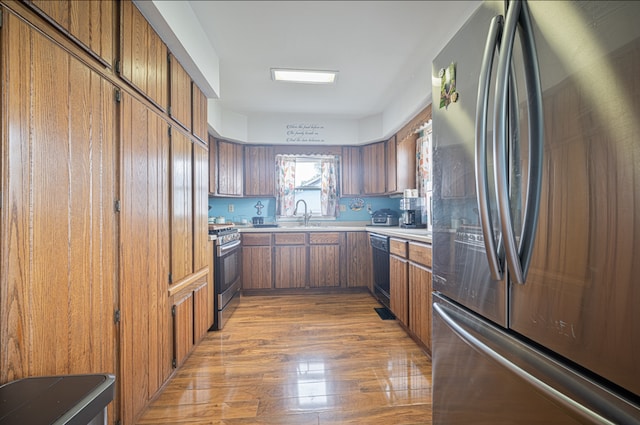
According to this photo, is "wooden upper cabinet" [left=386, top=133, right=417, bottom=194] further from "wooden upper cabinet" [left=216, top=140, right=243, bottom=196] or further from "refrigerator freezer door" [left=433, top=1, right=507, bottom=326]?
"refrigerator freezer door" [left=433, top=1, right=507, bottom=326]

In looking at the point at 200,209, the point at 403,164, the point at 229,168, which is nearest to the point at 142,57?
the point at 200,209

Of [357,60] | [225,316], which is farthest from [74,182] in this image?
[357,60]

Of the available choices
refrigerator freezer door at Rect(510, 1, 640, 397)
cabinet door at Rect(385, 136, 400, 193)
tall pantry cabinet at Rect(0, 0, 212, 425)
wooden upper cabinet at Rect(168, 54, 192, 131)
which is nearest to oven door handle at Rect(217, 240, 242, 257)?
tall pantry cabinet at Rect(0, 0, 212, 425)

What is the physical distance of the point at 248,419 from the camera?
4.90ft

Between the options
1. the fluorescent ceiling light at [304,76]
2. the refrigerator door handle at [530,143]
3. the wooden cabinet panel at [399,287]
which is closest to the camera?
the refrigerator door handle at [530,143]

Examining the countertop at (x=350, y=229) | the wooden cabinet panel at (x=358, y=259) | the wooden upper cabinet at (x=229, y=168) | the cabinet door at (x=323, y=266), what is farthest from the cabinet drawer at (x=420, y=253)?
the wooden upper cabinet at (x=229, y=168)

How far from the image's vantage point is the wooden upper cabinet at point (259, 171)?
4.27 meters

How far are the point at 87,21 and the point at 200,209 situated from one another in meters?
A: 1.46

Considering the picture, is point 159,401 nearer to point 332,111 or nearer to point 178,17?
point 178,17

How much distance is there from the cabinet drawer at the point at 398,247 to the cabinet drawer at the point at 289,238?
139 centimetres

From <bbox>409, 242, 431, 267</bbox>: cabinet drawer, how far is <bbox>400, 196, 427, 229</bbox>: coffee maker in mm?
1175

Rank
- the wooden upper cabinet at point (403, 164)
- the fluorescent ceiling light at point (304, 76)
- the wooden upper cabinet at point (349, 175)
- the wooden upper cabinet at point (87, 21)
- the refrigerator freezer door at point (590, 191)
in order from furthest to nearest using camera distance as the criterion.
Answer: the wooden upper cabinet at point (349, 175) → the wooden upper cabinet at point (403, 164) → the fluorescent ceiling light at point (304, 76) → the wooden upper cabinet at point (87, 21) → the refrigerator freezer door at point (590, 191)

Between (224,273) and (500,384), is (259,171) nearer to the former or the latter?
(224,273)

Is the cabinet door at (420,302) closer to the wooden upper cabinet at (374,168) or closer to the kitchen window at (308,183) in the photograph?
the wooden upper cabinet at (374,168)
